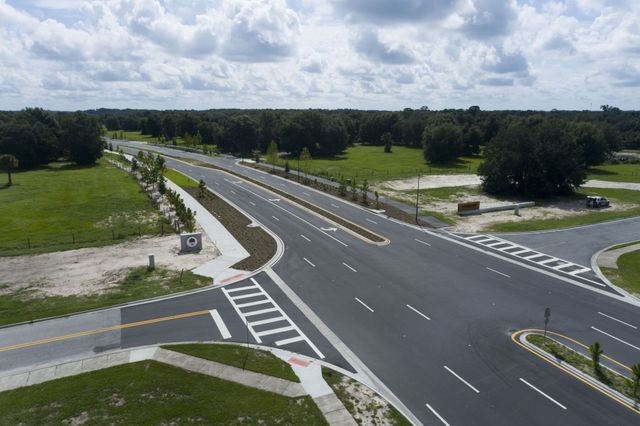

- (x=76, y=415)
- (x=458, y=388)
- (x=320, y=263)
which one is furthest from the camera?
(x=320, y=263)

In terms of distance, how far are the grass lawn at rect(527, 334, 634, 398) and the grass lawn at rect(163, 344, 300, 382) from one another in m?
13.6

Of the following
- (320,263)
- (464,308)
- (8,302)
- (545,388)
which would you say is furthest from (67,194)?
(545,388)

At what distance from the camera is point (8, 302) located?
86.7 feet

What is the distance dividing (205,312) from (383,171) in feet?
231

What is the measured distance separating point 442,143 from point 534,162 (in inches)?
1693

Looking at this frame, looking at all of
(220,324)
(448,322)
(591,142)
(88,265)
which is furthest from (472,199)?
(88,265)

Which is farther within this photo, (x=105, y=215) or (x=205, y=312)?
(x=105, y=215)

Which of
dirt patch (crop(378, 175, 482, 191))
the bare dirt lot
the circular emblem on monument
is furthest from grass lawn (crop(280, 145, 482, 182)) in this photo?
the circular emblem on monument

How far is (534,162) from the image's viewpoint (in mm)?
61969

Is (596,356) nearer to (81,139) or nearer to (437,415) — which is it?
(437,415)

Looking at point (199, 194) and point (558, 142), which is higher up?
point (558, 142)

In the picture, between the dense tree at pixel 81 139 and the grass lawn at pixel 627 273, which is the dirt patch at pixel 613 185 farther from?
the dense tree at pixel 81 139

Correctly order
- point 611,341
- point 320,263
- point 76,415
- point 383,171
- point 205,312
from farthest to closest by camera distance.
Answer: point 383,171, point 320,263, point 205,312, point 611,341, point 76,415

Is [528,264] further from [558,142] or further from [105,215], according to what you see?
[105,215]
